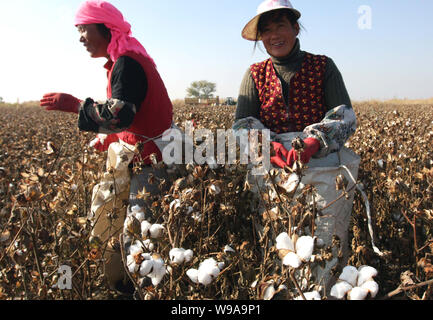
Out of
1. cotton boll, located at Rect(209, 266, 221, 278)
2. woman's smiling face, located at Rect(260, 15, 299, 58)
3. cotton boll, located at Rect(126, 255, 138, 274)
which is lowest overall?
cotton boll, located at Rect(209, 266, 221, 278)

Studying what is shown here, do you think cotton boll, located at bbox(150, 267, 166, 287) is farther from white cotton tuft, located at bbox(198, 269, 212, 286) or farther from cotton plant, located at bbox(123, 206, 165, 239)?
cotton plant, located at bbox(123, 206, 165, 239)

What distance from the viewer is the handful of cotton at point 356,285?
722 mm

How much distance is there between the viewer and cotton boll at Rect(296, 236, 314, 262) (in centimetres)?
72

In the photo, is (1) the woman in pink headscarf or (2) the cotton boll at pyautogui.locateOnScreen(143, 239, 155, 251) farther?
(1) the woman in pink headscarf

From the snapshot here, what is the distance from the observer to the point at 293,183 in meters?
0.93

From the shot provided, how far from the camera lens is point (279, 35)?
160cm

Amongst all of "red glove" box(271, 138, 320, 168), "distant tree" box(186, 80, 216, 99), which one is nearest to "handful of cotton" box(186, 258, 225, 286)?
"red glove" box(271, 138, 320, 168)

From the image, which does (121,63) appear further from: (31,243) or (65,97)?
(31,243)

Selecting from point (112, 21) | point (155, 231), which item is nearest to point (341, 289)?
point (155, 231)

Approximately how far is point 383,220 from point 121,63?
1.69 metres

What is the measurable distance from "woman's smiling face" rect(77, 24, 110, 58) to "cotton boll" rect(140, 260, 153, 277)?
1161 mm

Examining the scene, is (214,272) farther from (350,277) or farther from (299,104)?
(299,104)

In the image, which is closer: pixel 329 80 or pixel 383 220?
pixel 329 80
